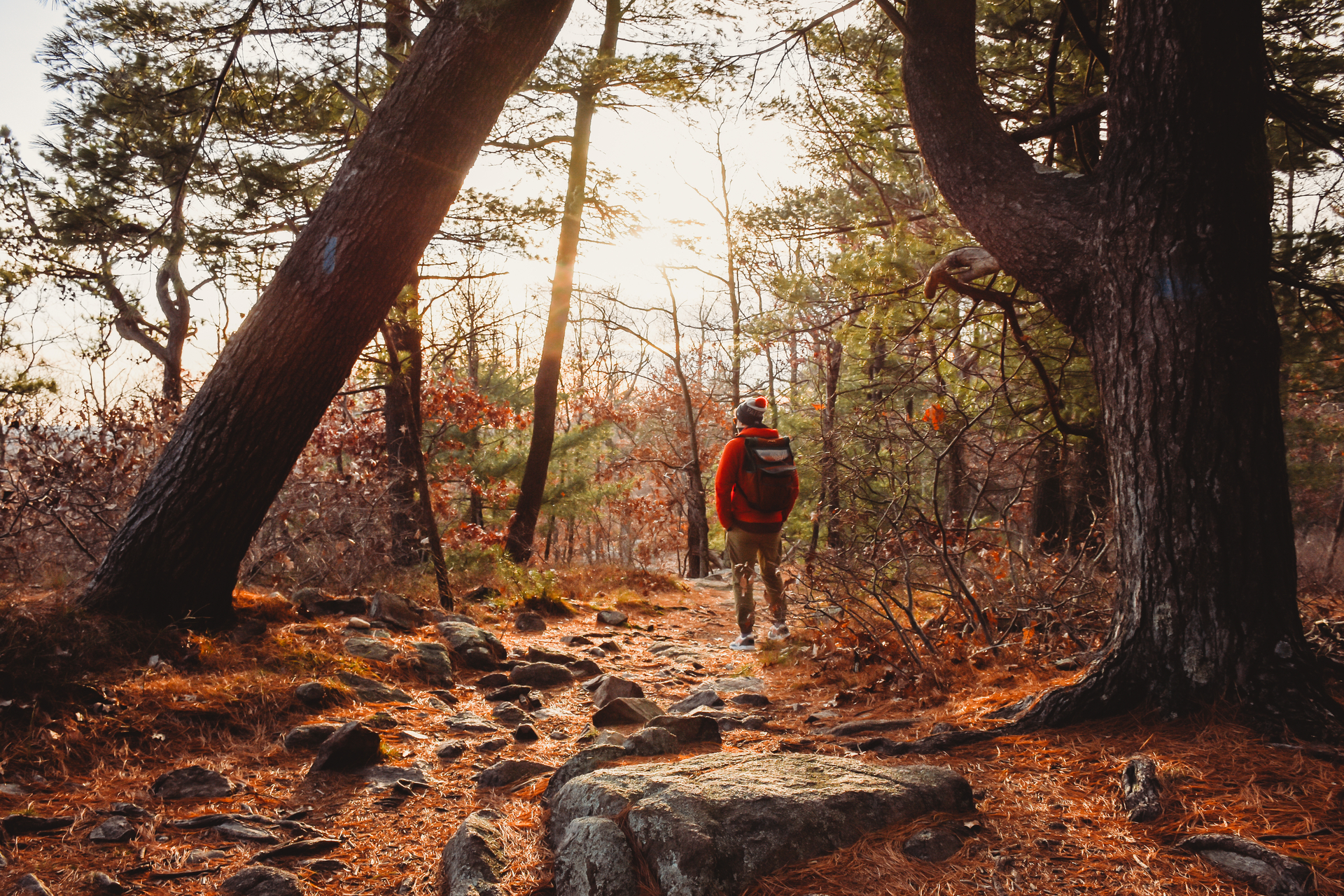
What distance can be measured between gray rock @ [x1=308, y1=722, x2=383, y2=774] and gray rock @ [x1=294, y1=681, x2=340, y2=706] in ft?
1.93

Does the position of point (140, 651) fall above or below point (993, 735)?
above

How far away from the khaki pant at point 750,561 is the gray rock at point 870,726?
9.29 feet

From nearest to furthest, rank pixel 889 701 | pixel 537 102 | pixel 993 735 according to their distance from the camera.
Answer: pixel 993 735, pixel 889 701, pixel 537 102

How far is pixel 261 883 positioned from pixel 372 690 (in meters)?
2.23

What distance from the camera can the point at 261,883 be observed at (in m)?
2.26

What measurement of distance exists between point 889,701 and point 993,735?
1205mm

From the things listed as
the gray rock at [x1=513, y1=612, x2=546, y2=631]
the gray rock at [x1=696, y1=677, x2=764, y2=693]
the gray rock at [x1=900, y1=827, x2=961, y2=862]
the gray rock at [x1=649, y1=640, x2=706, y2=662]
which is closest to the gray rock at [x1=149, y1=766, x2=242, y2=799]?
the gray rock at [x1=900, y1=827, x2=961, y2=862]

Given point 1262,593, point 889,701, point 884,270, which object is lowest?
point 889,701

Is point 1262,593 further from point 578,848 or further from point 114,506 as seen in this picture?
point 114,506

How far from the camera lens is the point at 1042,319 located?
559cm

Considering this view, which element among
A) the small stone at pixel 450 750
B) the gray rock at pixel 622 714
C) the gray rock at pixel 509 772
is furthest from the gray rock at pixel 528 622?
the gray rock at pixel 509 772

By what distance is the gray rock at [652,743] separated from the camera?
3.27 m

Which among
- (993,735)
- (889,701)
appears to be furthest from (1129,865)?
(889,701)

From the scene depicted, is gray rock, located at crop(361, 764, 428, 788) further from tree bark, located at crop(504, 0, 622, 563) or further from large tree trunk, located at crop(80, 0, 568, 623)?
tree bark, located at crop(504, 0, 622, 563)
